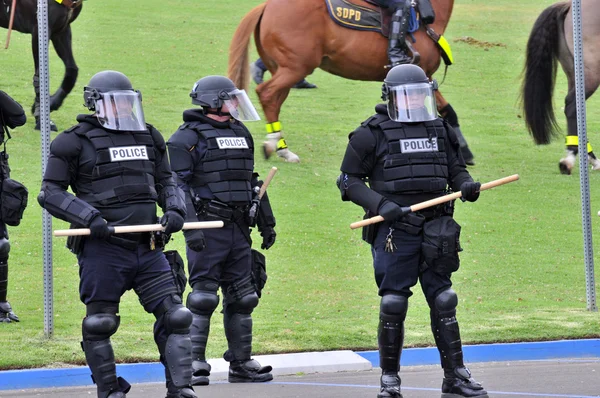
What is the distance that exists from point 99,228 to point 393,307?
187 cm

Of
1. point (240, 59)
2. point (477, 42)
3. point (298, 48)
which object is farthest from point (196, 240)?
point (477, 42)

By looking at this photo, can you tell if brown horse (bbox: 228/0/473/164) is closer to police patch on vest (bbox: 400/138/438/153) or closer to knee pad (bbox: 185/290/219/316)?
knee pad (bbox: 185/290/219/316)

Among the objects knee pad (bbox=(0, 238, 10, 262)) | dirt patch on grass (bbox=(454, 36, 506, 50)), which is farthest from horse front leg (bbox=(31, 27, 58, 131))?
dirt patch on grass (bbox=(454, 36, 506, 50))

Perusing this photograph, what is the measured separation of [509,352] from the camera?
353 inches

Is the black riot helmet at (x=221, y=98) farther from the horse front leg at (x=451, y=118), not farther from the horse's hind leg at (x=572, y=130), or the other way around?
the horse's hind leg at (x=572, y=130)

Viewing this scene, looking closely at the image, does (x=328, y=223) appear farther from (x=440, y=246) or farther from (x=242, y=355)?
(x=440, y=246)

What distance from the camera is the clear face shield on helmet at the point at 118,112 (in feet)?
23.1

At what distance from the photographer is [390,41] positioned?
14.9m

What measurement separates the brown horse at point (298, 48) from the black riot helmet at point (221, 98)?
21.6 ft

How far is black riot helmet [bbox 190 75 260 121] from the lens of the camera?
8.09m

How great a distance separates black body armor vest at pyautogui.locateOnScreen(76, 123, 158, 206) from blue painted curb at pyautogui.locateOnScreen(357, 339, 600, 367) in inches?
100

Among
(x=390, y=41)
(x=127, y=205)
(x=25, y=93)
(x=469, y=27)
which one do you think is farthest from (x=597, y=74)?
(x=469, y=27)

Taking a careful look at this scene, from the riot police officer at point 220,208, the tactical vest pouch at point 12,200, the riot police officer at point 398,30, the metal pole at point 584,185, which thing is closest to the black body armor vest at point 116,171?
the riot police officer at point 220,208

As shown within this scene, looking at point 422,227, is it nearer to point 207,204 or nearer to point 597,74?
point 207,204
